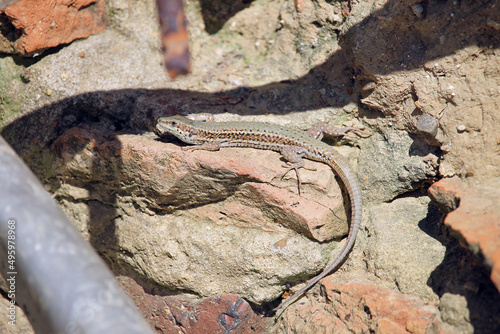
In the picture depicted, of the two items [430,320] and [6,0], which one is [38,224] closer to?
[6,0]

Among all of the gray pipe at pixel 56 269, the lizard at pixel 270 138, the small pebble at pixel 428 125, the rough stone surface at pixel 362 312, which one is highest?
the small pebble at pixel 428 125

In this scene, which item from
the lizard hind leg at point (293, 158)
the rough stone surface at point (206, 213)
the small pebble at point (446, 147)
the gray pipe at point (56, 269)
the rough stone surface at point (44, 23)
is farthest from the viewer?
the rough stone surface at point (44, 23)

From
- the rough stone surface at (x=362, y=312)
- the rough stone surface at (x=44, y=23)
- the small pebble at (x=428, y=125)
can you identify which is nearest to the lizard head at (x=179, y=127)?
the rough stone surface at (x=44, y=23)

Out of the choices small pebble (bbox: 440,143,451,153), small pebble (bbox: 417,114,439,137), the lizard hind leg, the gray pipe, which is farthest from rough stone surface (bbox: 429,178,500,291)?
the gray pipe

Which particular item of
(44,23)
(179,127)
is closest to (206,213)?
(179,127)

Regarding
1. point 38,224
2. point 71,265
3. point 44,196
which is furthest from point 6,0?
point 71,265

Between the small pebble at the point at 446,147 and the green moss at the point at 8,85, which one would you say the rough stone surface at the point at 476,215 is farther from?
the green moss at the point at 8,85

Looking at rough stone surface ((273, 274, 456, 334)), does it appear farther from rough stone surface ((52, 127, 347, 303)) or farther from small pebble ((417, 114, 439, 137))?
small pebble ((417, 114, 439, 137))
